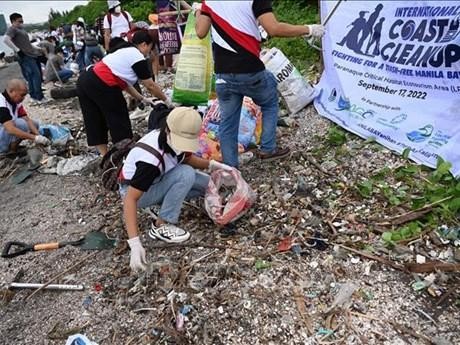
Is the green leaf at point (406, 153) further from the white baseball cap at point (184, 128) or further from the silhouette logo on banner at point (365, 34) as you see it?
the white baseball cap at point (184, 128)

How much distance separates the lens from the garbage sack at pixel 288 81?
14.5ft

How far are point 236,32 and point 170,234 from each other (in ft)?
5.06

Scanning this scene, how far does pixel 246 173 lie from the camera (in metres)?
3.71

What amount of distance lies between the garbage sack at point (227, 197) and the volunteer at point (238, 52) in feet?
1.59

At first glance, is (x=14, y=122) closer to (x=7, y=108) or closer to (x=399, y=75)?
(x=7, y=108)

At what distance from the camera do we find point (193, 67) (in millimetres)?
3928

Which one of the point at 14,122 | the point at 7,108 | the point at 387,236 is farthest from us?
the point at 14,122

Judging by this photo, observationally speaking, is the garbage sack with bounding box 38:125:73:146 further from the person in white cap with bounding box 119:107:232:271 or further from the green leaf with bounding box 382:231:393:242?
the green leaf with bounding box 382:231:393:242

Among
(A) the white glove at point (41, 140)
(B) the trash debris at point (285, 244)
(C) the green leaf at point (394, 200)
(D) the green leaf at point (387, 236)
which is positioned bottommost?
(A) the white glove at point (41, 140)

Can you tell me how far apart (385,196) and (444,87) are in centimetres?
107

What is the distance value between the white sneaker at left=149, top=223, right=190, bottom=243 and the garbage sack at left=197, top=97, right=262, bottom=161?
1177mm

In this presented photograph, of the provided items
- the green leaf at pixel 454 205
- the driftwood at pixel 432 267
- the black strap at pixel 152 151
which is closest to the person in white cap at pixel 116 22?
the black strap at pixel 152 151

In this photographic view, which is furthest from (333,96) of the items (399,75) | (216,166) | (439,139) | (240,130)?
(216,166)

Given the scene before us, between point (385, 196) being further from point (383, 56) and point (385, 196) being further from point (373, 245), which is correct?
point (383, 56)
